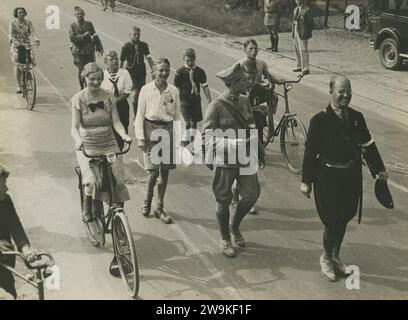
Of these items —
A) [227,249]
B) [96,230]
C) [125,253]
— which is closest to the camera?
[125,253]

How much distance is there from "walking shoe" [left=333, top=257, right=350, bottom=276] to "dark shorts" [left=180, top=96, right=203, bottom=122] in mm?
3861

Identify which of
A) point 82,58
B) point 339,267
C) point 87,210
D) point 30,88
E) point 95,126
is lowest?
point 30,88

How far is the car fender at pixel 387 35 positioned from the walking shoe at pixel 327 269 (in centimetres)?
1210

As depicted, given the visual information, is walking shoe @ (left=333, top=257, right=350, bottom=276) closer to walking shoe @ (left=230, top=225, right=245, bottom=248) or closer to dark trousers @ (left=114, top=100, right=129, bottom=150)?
walking shoe @ (left=230, top=225, right=245, bottom=248)

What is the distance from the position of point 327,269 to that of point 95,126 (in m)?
2.90

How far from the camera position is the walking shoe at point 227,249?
6742mm

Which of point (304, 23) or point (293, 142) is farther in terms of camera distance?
point (304, 23)

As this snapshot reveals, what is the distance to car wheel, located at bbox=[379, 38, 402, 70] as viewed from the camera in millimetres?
17156

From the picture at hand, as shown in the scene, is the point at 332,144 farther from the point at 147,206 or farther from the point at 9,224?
the point at 9,224

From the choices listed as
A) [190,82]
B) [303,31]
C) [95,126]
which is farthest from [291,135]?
[303,31]

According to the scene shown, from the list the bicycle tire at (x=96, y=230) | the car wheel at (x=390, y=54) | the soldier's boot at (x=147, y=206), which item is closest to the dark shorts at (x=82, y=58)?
the soldier's boot at (x=147, y=206)

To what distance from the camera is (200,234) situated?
7359 millimetres

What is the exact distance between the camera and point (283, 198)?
8.48m

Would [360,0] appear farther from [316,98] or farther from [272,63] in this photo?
[316,98]
